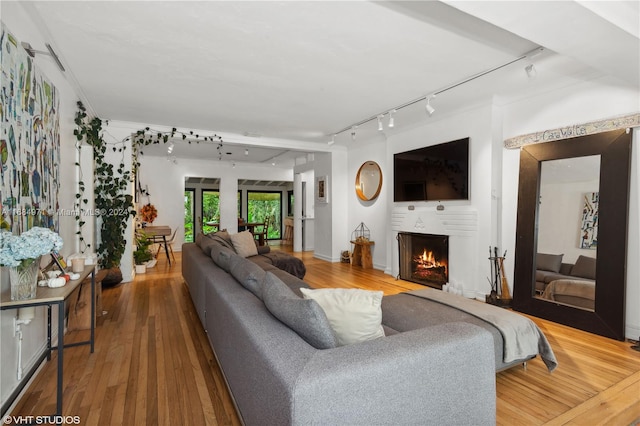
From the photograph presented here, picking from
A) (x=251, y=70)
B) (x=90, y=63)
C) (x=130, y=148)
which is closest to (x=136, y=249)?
(x=130, y=148)

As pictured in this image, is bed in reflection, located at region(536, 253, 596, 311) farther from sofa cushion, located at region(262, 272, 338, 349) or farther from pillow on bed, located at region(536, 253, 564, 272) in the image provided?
sofa cushion, located at region(262, 272, 338, 349)

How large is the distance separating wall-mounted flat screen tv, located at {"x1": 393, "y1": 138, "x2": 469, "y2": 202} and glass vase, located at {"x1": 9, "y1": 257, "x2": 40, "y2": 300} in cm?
443

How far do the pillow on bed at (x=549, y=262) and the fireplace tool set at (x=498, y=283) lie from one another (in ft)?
1.26

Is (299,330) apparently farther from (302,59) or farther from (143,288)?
(143,288)

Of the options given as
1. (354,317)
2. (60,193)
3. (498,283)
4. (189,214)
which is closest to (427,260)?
(498,283)

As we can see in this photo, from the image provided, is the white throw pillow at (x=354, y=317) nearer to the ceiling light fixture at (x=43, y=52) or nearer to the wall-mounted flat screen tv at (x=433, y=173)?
the ceiling light fixture at (x=43, y=52)

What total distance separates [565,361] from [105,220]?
5672mm

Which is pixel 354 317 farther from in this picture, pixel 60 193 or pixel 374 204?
pixel 374 204

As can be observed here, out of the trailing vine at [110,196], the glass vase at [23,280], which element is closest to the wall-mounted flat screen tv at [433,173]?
the trailing vine at [110,196]

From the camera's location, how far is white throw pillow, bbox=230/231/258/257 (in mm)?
5125

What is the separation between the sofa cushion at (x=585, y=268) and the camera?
3260 millimetres

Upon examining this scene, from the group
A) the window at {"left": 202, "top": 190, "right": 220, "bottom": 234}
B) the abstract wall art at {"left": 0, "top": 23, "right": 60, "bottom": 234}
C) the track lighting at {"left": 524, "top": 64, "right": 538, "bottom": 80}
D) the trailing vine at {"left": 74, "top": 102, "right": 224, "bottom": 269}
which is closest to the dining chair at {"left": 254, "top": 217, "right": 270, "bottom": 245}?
the window at {"left": 202, "top": 190, "right": 220, "bottom": 234}

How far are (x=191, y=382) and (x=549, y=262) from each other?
3.68 meters

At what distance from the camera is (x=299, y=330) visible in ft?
4.87
